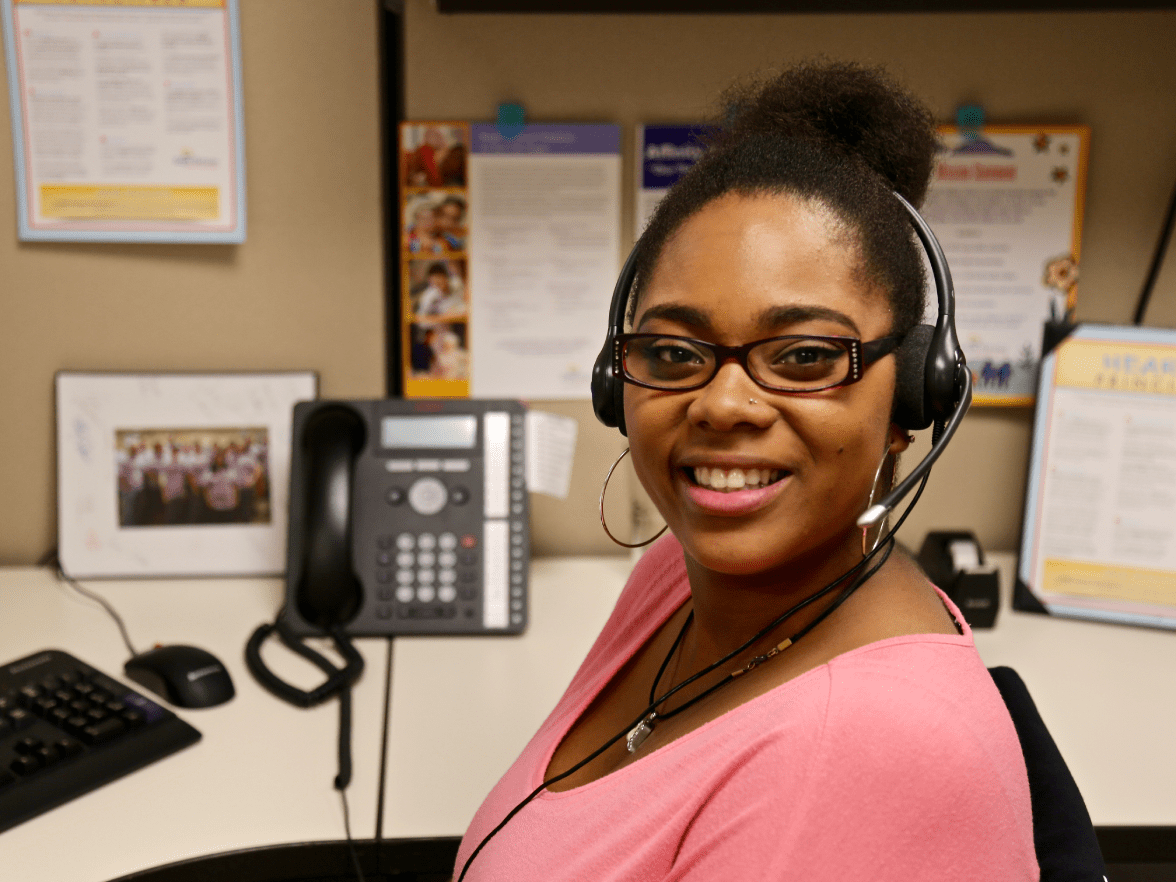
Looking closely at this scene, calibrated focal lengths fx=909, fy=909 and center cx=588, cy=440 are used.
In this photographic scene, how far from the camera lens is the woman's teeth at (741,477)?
534mm

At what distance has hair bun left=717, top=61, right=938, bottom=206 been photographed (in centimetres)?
58

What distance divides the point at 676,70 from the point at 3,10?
77 cm

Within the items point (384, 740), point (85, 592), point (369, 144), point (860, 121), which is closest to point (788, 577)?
point (860, 121)

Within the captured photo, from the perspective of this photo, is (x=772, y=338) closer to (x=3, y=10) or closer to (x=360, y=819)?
(x=360, y=819)

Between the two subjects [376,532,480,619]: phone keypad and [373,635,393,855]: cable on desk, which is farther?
[376,532,480,619]: phone keypad

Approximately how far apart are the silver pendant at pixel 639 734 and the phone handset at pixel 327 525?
47 centimetres

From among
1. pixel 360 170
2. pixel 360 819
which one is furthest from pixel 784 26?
pixel 360 819

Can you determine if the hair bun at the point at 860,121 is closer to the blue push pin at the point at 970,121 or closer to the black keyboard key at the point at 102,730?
the blue push pin at the point at 970,121

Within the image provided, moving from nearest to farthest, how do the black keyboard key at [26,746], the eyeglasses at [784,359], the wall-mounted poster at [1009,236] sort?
the eyeglasses at [784,359]
the black keyboard key at [26,746]
the wall-mounted poster at [1009,236]

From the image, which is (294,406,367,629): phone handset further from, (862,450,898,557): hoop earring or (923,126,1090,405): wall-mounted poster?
(923,126,1090,405): wall-mounted poster

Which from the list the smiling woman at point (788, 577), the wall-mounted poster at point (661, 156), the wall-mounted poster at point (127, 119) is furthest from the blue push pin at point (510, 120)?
the smiling woman at point (788, 577)

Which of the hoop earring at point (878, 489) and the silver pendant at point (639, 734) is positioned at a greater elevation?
the hoop earring at point (878, 489)

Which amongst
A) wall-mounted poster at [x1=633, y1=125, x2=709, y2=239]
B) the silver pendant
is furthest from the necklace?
wall-mounted poster at [x1=633, y1=125, x2=709, y2=239]

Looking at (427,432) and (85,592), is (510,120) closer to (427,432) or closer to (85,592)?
(427,432)
